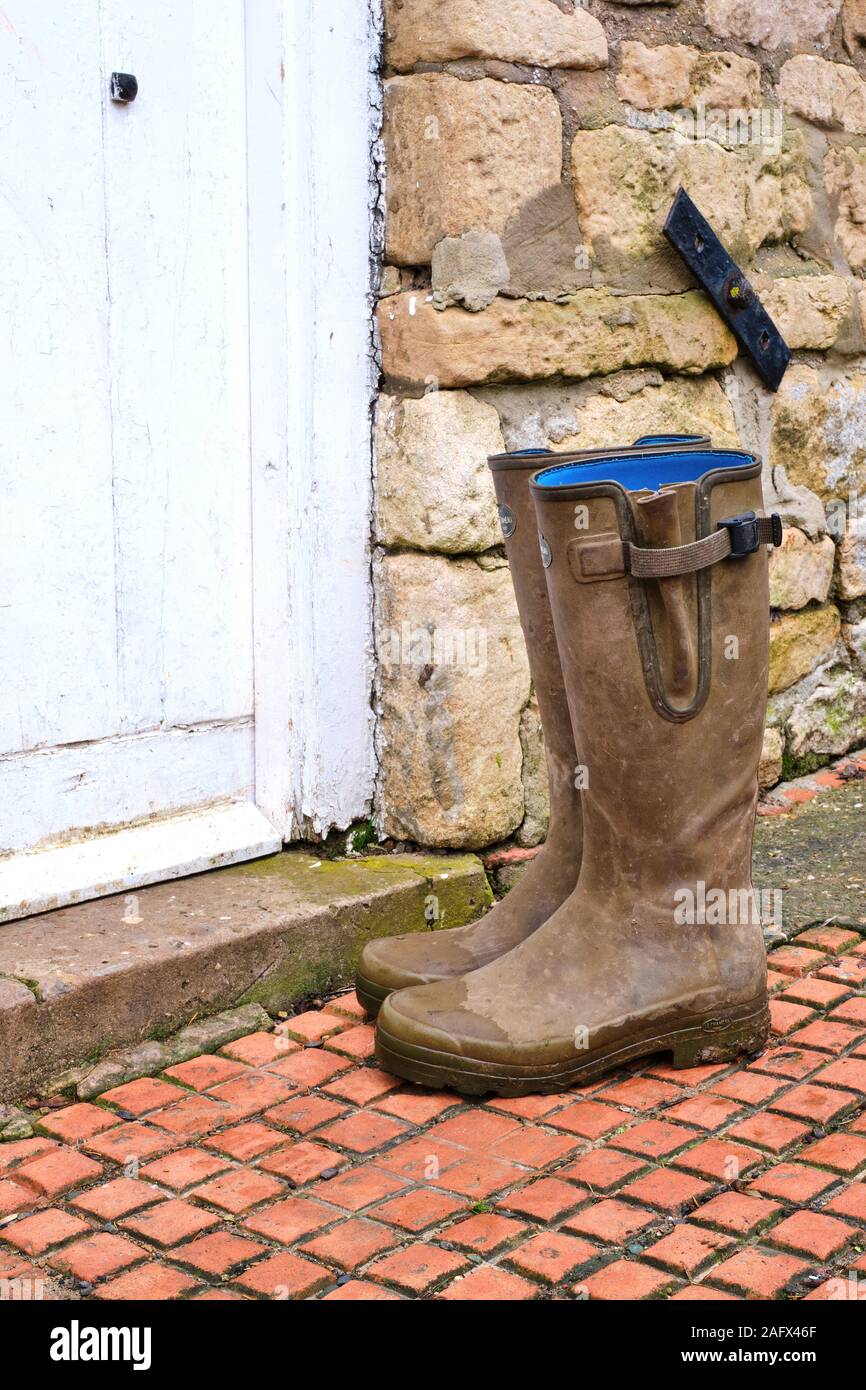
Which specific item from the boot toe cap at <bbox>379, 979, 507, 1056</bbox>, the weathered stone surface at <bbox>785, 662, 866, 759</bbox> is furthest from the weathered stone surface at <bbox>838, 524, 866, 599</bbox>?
A: the boot toe cap at <bbox>379, 979, 507, 1056</bbox>

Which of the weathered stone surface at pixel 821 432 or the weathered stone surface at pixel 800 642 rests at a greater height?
the weathered stone surface at pixel 821 432

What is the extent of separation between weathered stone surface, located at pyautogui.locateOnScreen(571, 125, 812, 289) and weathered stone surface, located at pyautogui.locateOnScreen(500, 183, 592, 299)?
0.11ft

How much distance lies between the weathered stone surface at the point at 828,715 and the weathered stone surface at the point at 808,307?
0.76 metres

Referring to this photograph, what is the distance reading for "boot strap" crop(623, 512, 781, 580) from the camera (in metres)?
2.02

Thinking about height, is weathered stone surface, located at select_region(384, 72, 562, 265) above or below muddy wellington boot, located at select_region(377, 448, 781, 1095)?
above

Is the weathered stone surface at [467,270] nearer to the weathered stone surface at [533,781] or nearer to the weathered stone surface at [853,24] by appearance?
the weathered stone surface at [533,781]

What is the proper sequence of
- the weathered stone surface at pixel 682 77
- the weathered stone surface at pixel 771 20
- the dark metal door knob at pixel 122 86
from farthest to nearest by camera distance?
the weathered stone surface at pixel 771 20 < the weathered stone surface at pixel 682 77 < the dark metal door knob at pixel 122 86

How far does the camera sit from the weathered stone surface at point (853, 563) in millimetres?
3498

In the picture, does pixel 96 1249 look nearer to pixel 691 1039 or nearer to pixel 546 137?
pixel 691 1039

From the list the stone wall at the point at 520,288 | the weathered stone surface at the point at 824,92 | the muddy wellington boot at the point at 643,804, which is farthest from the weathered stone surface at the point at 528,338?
the weathered stone surface at the point at 824,92

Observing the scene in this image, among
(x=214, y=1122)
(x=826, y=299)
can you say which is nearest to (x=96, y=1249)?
(x=214, y=1122)

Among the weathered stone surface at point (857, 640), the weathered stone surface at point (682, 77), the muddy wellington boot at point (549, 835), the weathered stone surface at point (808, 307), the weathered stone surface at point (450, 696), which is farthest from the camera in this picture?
the weathered stone surface at point (857, 640)

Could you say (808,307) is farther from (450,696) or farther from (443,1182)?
(443,1182)

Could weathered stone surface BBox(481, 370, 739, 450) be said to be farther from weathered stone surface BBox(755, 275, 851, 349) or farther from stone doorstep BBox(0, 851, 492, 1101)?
stone doorstep BBox(0, 851, 492, 1101)
